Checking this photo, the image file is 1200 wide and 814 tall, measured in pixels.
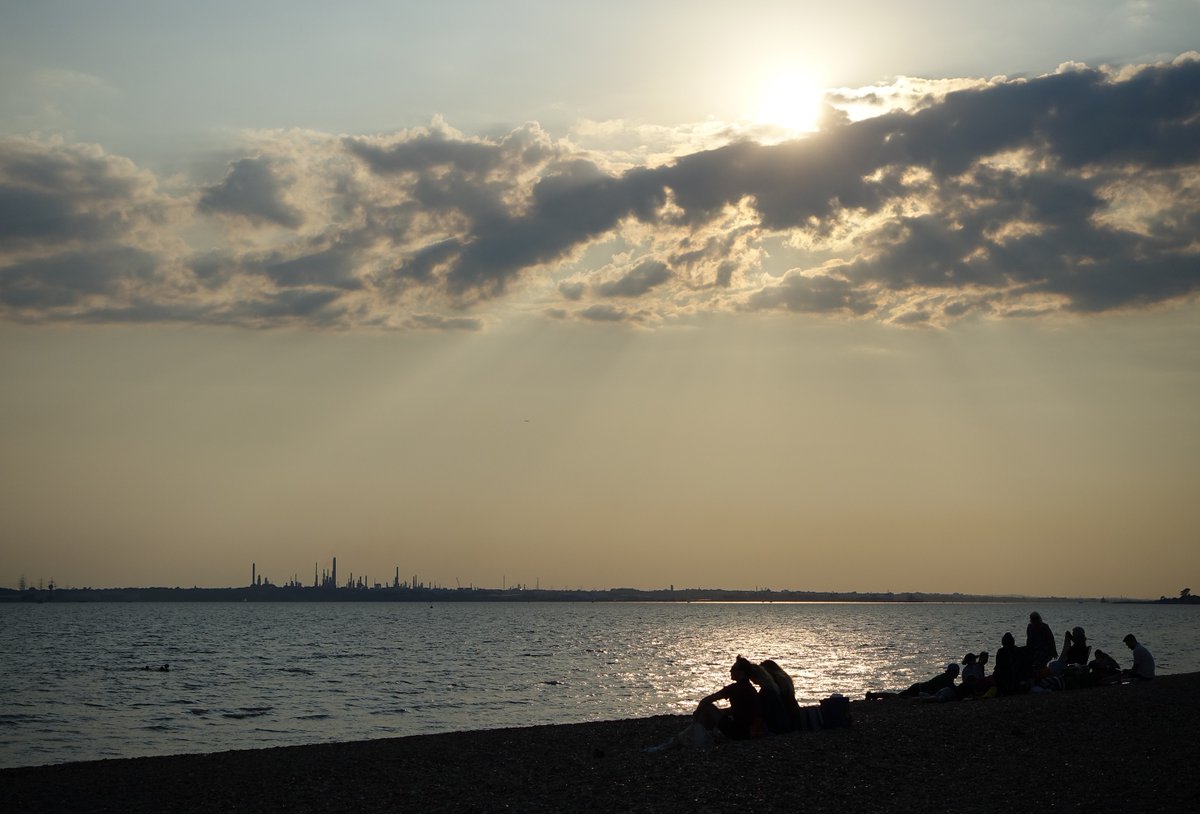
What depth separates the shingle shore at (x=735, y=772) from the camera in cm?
1477

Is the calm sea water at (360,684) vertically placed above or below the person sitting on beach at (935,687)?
below

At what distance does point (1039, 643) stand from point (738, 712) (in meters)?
14.3

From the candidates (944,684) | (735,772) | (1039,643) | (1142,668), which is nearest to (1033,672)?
(1039,643)

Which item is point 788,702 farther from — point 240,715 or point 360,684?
point 360,684

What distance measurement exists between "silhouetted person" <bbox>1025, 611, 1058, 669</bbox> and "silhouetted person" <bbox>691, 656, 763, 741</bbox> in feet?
41.7

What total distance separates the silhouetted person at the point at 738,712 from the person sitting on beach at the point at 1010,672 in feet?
32.7

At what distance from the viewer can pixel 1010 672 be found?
28188mm

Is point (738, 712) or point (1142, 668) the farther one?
point (1142, 668)

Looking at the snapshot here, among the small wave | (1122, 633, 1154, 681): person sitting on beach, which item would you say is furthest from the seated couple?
the small wave

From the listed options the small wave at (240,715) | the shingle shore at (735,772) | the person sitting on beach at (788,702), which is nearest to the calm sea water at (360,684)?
the small wave at (240,715)

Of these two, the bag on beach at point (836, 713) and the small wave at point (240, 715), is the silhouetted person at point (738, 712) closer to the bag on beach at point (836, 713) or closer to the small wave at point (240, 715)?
the bag on beach at point (836, 713)

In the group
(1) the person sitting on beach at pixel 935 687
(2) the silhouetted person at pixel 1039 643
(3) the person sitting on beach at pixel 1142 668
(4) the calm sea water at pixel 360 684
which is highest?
(2) the silhouetted person at pixel 1039 643

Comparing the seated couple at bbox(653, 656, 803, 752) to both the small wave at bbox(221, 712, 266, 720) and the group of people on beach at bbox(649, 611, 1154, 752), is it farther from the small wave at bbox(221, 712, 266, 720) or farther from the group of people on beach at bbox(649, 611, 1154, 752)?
the small wave at bbox(221, 712, 266, 720)

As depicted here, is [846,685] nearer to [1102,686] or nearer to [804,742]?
[1102,686]
